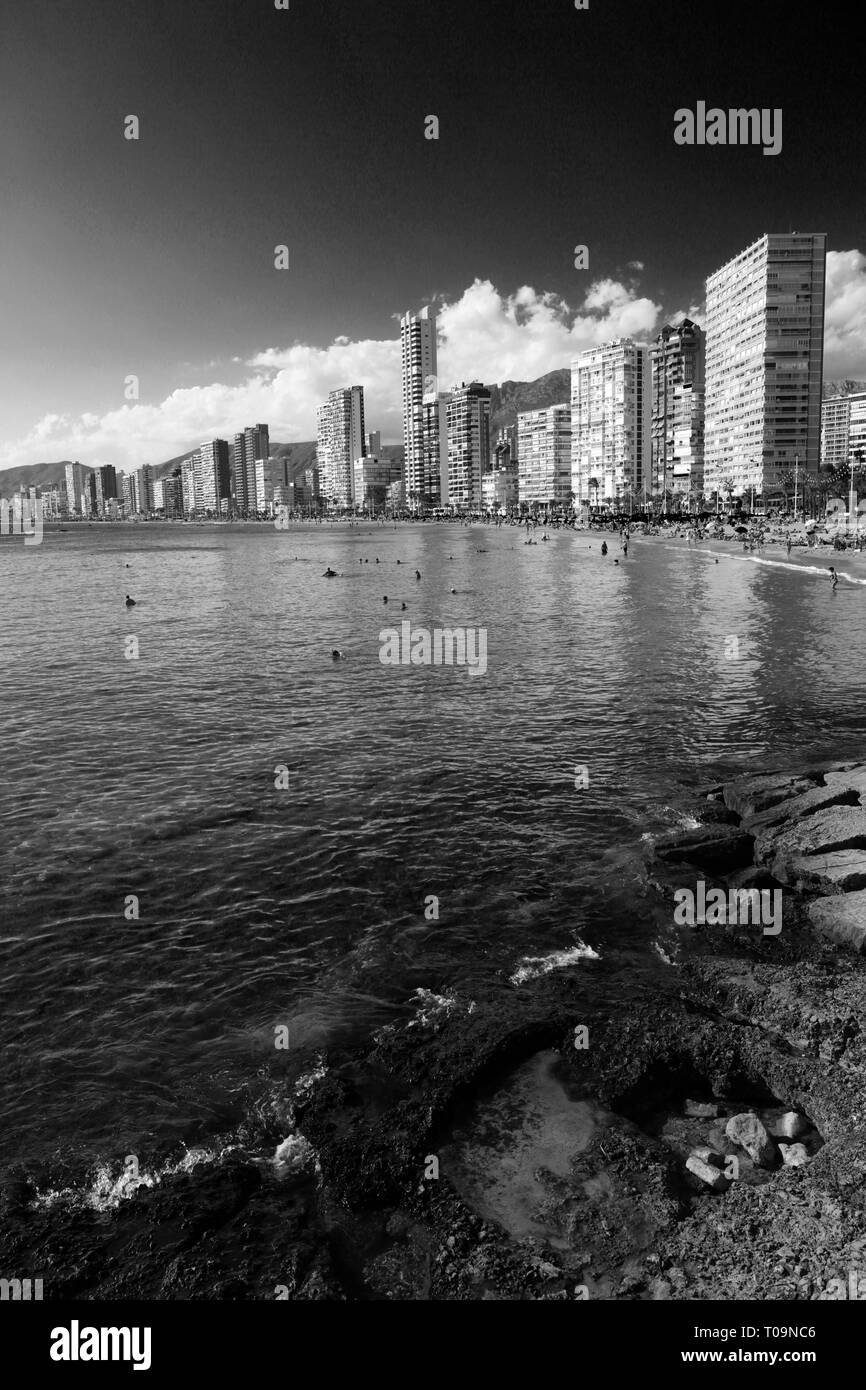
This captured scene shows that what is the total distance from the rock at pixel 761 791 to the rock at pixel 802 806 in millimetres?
504

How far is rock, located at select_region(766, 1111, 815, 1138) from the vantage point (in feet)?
39.7

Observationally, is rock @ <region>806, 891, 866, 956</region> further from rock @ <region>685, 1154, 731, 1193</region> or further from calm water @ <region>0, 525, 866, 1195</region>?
rock @ <region>685, 1154, 731, 1193</region>

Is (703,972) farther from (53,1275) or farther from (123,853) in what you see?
(123,853)

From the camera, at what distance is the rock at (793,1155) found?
453 inches

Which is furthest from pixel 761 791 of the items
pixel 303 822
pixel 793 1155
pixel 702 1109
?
pixel 793 1155

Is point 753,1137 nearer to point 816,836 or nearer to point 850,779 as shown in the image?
point 816,836

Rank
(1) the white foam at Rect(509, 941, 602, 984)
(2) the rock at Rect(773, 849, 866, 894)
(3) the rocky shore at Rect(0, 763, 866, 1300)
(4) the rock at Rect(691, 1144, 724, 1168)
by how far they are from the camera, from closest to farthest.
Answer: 1. (3) the rocky shore at Rect(0, 763, 866, 1300)
2. (4) the rock at Rect(691, 1144, 724, 1168)
3. (1) the white foam at Rect(509, 941, 602, 984)
4. (2) the rock at Rect(773, 849, 866, 894)

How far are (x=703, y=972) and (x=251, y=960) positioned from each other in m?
8.96

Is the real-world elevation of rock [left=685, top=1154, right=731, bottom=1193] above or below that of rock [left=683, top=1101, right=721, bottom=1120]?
above

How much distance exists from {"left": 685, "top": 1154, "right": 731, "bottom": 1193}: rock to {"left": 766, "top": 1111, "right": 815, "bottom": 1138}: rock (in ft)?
4.21

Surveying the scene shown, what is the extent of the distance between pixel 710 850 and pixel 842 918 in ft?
15.5

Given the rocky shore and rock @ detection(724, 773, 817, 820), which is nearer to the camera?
the rocky shore

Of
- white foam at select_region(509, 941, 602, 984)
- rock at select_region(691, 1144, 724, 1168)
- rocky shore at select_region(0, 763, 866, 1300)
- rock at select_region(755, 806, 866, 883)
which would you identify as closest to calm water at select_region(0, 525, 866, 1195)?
white foam at select_region(509, 941, 602, 984)
